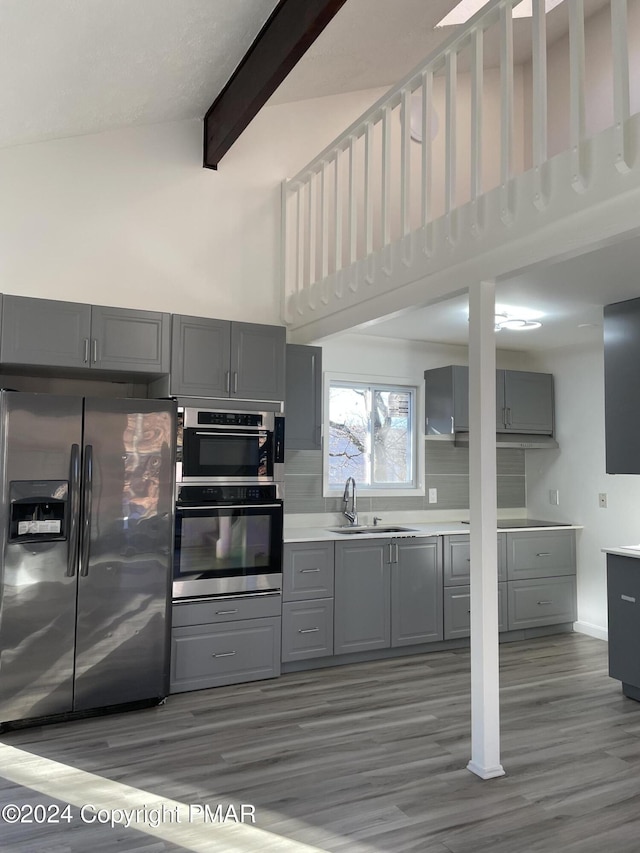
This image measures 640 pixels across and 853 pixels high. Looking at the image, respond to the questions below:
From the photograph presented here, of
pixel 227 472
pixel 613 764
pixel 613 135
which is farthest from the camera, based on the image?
pixel 227 472

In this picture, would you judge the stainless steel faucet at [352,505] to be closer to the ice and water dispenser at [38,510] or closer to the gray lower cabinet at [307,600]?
the gray lower cabinet at [307,600]

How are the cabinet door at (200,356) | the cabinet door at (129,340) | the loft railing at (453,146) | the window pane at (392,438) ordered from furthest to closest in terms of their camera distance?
the window pane at (392,438) < the cabinet door at (200,356) < the cabinet door at (129,340) < the loft railing at (453,146)

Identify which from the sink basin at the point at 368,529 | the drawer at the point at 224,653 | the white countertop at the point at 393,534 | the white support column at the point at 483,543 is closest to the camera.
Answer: the white support column at the point at 483,543

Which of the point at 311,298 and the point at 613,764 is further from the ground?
the point at 311,298

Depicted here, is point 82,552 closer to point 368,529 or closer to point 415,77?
point 368,529

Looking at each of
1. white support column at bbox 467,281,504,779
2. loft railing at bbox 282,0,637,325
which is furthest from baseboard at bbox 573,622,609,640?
loft railing at bbox 282,0,637,325

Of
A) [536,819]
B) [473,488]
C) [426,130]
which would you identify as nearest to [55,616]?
[473,488]

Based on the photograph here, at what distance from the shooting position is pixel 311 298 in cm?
443

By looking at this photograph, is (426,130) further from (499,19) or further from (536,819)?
(536,819)

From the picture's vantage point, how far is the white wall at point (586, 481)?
198 inches

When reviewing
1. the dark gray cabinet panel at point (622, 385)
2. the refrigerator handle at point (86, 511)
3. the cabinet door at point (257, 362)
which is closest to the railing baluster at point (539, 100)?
the dark gray cabinet panel at point (622, 385)

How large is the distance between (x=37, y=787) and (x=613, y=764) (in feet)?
8.27

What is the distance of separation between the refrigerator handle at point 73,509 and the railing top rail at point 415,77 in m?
2.49

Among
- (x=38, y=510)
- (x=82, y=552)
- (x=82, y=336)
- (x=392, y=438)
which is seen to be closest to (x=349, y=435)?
(x=392, y=438)
